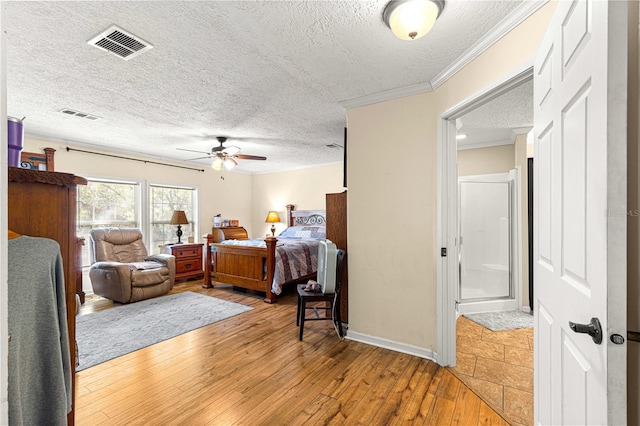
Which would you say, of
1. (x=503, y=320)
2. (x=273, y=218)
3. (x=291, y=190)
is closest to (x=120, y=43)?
(x=503, y=320)

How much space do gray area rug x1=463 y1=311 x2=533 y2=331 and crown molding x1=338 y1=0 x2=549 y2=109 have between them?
2652 mm

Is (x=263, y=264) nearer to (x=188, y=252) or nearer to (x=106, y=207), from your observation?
(x=188, y=252)

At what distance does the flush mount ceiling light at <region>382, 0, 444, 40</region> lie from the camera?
1.42 m

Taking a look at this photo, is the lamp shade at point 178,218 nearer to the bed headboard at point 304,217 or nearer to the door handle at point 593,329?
the bed headboard at point 304,217

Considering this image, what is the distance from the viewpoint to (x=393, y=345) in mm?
2555

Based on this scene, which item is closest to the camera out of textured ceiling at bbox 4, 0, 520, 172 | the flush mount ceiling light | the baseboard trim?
the flush mount ceiling light

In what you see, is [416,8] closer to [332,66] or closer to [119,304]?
[332,66]

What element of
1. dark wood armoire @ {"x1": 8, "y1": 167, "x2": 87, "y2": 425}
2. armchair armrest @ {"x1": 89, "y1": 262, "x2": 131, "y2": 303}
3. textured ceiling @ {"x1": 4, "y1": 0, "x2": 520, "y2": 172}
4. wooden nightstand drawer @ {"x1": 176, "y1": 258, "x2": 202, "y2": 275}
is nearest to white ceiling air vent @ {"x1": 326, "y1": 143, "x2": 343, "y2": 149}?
textured ceiling @ {"x1": 4, "y1": 0, "x2": 520, "y2": 172}

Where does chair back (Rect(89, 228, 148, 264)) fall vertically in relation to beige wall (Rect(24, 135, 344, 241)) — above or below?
below

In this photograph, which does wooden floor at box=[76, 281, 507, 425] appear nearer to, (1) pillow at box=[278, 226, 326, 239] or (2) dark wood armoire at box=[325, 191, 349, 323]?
(2) dark wood armoire at box=[325, 191, 349, 323]

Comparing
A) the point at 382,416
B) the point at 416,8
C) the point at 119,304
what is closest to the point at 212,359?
the point at 382,416

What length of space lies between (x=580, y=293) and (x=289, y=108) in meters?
2.79

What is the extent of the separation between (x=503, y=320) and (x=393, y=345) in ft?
5.56

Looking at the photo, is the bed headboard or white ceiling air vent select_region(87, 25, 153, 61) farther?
the bed headboard
